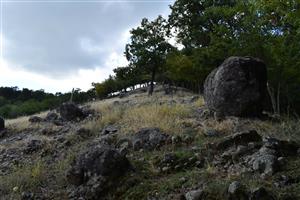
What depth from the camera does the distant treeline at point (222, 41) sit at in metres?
10.9

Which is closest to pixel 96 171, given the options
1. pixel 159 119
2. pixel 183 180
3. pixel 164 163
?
pixel 164 163

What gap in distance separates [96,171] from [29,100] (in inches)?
1759

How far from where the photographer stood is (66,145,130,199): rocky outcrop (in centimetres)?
702

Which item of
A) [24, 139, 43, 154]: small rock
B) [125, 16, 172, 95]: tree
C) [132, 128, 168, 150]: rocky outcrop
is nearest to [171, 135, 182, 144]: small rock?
[132, 128, 168, 150]: rocky outcrop

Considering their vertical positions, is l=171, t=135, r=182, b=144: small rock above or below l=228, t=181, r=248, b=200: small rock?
above

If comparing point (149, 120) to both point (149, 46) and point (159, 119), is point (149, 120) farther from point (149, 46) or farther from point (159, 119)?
point (149, 46)

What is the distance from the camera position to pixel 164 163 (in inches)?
292

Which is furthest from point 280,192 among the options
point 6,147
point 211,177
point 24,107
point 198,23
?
point 24,107

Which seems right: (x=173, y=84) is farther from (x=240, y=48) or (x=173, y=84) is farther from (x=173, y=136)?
(x=173, y=136)

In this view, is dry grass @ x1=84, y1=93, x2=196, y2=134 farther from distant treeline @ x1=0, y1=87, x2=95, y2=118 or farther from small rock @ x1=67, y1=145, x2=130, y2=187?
distant treeline @ x1=0, y1=87, x2=95, y2=118

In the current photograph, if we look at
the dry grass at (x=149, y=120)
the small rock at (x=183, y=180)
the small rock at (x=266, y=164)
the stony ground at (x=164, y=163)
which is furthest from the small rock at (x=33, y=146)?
the small rock at (x=266, y=164)

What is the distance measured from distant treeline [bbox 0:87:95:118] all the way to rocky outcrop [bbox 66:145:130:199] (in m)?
29.2

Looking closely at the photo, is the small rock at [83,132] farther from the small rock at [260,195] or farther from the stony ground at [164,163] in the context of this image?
the small rock at [260,195]

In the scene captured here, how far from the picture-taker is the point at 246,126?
32.5 feet
